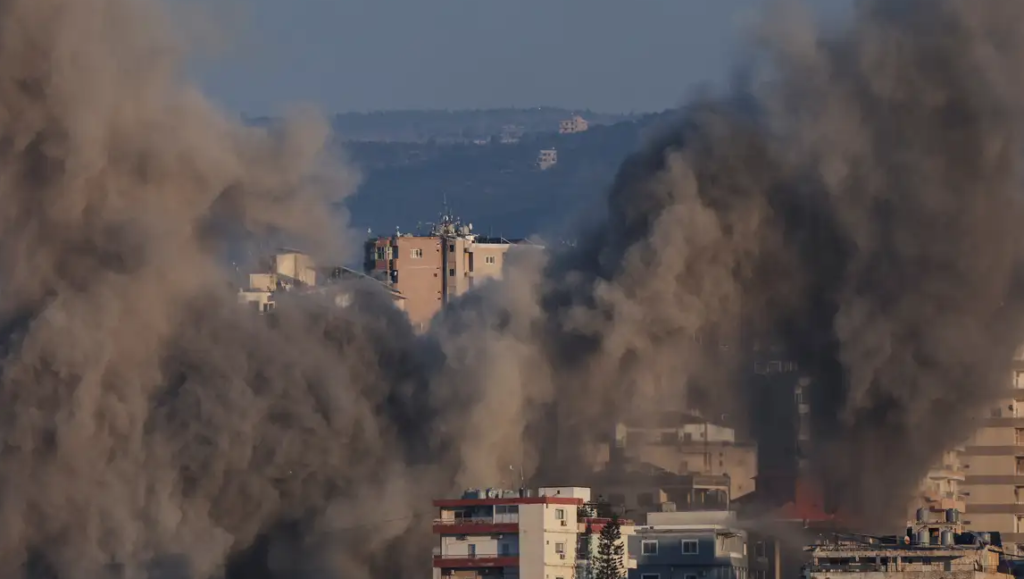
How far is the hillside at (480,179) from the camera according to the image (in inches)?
5536

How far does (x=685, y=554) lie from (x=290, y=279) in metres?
22.6

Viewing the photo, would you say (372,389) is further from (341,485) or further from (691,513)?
(691,513)

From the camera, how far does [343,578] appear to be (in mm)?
44531

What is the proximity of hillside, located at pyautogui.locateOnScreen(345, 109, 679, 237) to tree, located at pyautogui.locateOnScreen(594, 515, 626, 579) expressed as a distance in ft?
288

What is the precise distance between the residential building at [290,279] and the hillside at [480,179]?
6513 cm

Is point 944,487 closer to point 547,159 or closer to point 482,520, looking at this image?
point 482,520

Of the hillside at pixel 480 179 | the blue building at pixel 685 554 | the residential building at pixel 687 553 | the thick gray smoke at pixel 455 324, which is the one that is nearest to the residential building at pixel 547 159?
the hillside at pixel 480 179

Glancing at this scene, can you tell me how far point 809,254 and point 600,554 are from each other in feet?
34.1

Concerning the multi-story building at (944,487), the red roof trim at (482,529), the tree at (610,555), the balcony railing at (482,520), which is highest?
the multi-story building at (944,487)

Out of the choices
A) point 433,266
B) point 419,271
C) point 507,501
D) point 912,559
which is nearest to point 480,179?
point 419,271

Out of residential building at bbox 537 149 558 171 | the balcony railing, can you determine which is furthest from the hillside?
the balcony railing

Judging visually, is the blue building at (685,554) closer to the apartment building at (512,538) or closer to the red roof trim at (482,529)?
the apartment building at (512,538)

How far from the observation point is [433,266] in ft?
240

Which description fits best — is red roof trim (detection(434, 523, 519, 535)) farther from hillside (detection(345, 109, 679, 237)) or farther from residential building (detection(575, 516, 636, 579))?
hillside (detection(345, 109, 679, 237))
